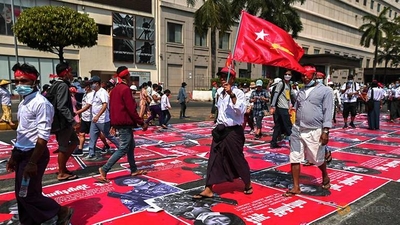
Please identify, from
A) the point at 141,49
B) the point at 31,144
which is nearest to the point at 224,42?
the point at 141,49

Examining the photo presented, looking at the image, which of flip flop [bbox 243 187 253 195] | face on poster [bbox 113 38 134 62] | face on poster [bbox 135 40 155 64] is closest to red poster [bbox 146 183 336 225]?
flip flop [bbox 243 187 253 195]

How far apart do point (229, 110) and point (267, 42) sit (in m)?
1.60

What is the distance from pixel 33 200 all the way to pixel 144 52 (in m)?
30.1

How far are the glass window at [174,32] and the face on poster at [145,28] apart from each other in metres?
1.97

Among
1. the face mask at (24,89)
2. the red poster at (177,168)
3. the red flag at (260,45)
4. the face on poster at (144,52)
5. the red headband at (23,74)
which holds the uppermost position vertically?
the face on poster at (144,52)

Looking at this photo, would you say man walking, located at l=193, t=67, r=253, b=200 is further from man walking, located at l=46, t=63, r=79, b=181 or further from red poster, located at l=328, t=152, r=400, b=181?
red poster, located at l=328, t=152, r=400, b=181

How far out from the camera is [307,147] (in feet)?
15.1

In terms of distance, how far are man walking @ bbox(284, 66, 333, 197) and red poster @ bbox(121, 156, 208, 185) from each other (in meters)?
1.78

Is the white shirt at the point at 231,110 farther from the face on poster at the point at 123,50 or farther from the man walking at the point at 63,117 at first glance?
the face on poster at the point at 123,50

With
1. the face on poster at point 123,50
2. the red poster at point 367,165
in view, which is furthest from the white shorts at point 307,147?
the face on poster at point 123,50

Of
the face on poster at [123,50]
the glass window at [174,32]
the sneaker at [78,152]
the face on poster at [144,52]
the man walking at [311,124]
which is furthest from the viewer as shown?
the glass window at [174,32]

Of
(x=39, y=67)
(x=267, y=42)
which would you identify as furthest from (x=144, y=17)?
(x=267, y=42)

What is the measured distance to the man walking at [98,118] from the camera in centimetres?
674

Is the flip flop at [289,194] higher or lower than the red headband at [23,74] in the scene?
lower
